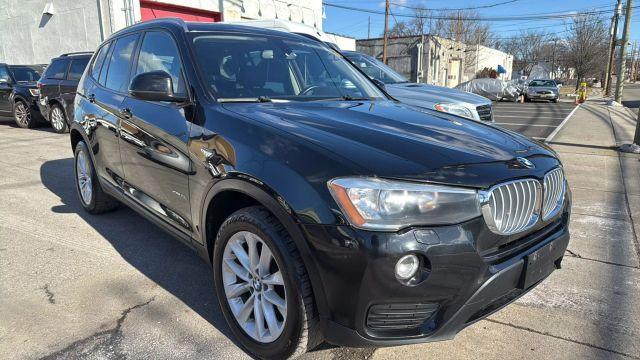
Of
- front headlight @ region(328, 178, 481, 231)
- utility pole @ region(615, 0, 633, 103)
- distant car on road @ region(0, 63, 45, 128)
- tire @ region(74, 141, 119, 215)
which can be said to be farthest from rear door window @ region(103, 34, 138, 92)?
utility pole @ region(615, 0, 633, 103)

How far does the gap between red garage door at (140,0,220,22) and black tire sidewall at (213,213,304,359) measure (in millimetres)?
14670

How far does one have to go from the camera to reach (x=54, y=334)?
2688mm

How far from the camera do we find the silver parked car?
6.32 metres

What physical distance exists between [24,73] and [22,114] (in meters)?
1.62

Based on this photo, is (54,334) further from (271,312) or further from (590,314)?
(590,314)

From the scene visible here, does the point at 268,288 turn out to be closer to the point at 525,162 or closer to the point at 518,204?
the point at 518,204

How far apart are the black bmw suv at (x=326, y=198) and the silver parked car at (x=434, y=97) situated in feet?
10.0

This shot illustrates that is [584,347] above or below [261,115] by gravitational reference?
below

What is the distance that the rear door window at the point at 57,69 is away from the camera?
33.7ft

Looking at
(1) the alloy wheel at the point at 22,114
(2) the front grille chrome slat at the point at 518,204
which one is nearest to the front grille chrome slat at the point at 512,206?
(2) the front grille chrome slat at the point at 518,204

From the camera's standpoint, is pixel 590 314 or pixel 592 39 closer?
pixel 590 314

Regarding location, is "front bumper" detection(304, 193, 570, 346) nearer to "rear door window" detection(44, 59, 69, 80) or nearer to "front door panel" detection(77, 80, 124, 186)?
"front door panel" detection(77, 80, 124, 186)

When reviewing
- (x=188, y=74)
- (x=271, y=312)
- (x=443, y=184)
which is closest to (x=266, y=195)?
(x=271, y=312)

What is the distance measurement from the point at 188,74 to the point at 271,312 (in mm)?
1581
